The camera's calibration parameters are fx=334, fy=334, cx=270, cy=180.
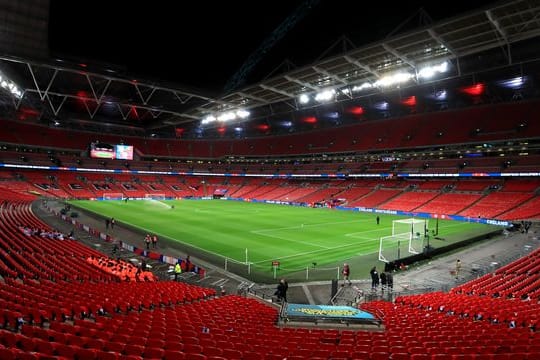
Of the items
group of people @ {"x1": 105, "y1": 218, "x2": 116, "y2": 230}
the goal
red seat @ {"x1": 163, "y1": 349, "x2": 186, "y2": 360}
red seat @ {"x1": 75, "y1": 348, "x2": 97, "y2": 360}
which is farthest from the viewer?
group of people @ {"x1": 105, "y1": 218, "x2": 116, "y2": 230}

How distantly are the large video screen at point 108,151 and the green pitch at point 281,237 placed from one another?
1091 inches

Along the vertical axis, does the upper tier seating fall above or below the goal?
above

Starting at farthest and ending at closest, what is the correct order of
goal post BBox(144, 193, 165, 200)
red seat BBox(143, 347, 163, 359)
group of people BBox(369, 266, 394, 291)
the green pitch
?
goal post BBox(144, 193, 165, 200), the green pitch, group of people BBox(369, 266, 394, 291), red seat BBox(143, 347, 163, 359)

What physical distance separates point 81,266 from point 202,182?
68370mm

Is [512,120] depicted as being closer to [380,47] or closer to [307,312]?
[380,47]

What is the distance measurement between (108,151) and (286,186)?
37.0m

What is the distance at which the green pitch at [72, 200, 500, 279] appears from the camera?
829 inches

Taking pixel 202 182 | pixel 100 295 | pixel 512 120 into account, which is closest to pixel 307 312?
pixel 100 295

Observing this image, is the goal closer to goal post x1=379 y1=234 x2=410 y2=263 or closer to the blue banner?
goal post x1=379 y1=234 x2=410 y2=263

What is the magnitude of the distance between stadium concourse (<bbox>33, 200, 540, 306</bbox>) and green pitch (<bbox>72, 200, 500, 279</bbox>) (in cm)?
158

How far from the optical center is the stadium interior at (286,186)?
7.62 meters

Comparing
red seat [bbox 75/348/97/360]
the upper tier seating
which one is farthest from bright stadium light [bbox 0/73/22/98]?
red seat [bbox 75/348/97/360]

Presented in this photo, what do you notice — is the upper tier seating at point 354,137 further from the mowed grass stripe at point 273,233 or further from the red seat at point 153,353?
the red seat at point 153,353

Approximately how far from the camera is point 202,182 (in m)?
83.2
